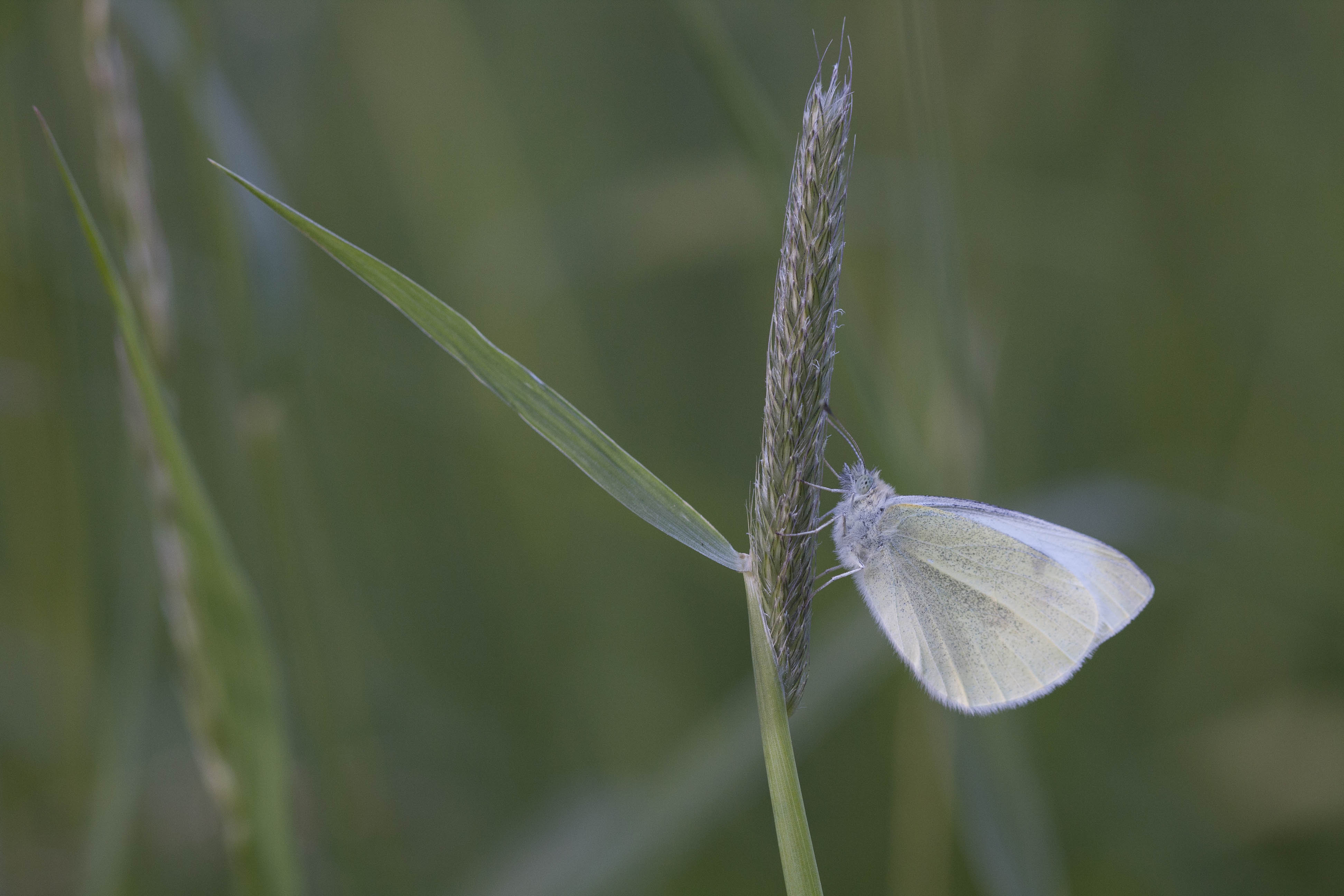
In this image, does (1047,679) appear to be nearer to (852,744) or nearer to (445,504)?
(852,744)

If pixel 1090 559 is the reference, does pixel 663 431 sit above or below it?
above

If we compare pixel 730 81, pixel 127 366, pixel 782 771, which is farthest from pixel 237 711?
pixel 730 81

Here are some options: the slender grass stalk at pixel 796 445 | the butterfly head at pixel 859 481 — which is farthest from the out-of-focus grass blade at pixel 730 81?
the butterfly head at pixel 859 481

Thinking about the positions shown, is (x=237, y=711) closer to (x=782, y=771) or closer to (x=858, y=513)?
(x=782, y=771)

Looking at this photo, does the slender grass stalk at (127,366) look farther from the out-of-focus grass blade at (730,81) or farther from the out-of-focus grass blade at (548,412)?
the out-of-focus grass blade at (730,81)

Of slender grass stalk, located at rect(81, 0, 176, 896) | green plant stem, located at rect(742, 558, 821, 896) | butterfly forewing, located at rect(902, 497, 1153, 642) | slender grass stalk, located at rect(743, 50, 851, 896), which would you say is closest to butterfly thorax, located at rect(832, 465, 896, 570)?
butterfly forewing, located at rect(902, 497, 1153, 642)
